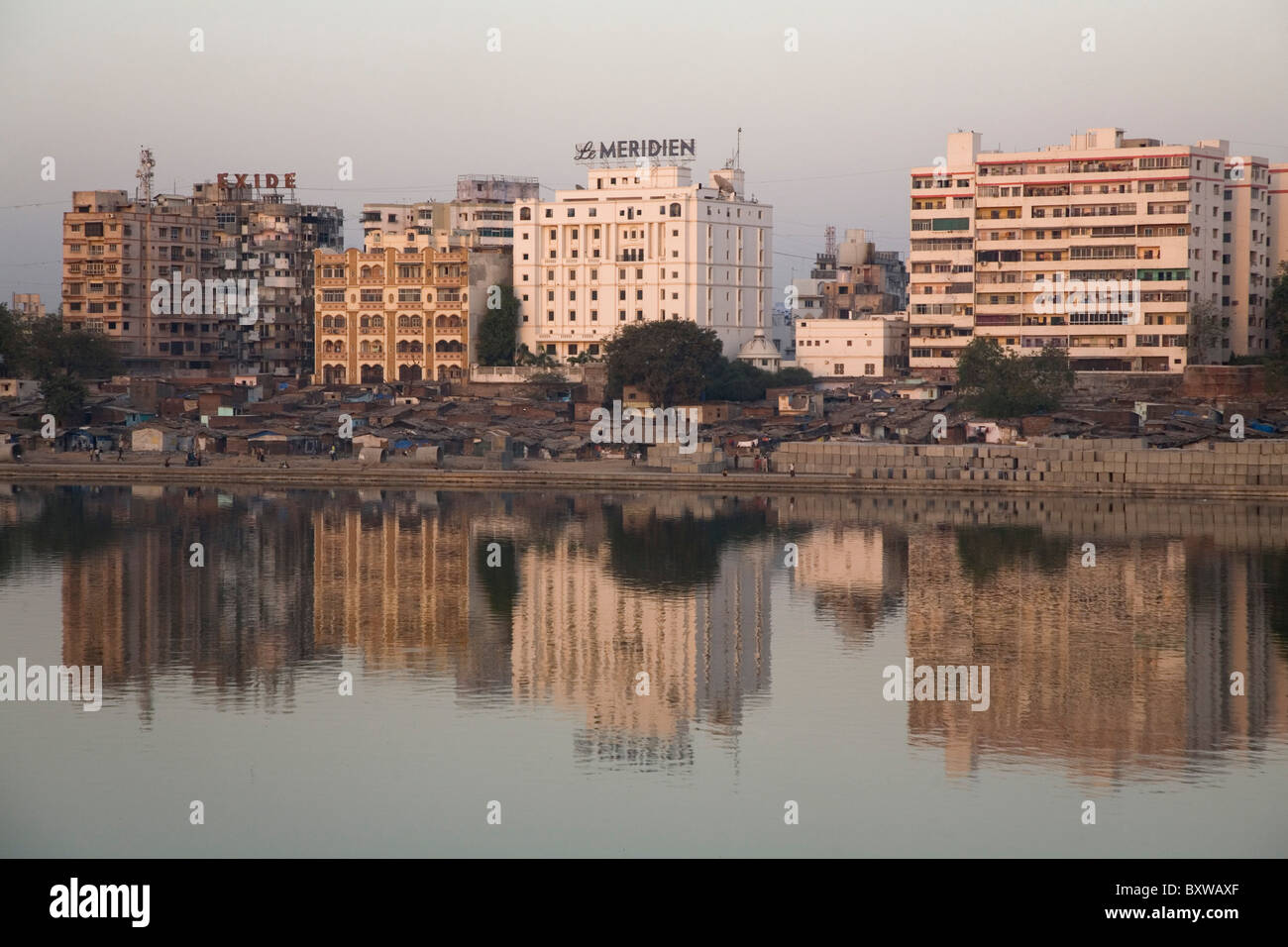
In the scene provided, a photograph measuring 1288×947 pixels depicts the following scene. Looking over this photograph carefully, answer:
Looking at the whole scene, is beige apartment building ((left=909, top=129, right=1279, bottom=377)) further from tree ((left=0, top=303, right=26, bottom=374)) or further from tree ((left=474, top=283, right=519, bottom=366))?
tree ((left=0, top=303, right=26, bottom=374))

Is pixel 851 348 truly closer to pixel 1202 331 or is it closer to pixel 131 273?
pixel 1202 331

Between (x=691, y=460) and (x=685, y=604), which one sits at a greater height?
(x=691, y=460)

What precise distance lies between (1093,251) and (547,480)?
106ft

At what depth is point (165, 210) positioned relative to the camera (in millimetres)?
109312

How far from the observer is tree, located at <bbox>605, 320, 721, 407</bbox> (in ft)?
284

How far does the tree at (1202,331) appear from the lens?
86.9 meters

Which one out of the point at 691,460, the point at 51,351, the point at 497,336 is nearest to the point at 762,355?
the point at 497,336

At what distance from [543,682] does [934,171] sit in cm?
6340

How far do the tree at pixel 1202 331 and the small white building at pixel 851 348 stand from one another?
16584mm

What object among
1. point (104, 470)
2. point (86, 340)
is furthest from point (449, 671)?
point (86, 340)

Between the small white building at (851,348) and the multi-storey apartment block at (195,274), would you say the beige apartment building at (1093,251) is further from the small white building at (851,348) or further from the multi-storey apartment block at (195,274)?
the multi-storey apartment block at (195,274)

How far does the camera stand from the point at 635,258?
327 feet

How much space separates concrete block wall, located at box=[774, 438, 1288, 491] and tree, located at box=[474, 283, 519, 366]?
2929cm

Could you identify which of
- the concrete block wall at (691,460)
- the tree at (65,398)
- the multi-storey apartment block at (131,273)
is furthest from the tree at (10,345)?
the concrete block wall at (691,460)
